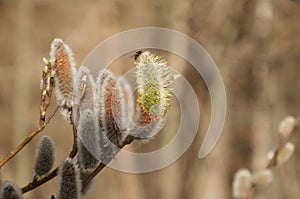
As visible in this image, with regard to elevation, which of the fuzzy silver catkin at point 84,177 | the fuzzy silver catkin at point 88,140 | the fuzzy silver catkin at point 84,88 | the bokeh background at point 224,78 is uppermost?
the bokeh background at point 224,78

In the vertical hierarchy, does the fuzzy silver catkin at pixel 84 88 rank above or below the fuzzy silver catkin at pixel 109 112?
above

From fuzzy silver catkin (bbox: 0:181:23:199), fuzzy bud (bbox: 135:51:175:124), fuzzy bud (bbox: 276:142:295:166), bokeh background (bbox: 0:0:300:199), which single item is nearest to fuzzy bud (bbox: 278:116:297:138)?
fuzzy bud (bbox: 276:142:295:166)

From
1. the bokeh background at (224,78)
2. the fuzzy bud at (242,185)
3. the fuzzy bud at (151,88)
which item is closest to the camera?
the fuzzy bud at (151,88)

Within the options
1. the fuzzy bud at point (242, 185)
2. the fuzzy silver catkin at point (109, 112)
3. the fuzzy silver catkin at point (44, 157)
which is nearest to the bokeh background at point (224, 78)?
the fuzzy bud at point (242, 185)

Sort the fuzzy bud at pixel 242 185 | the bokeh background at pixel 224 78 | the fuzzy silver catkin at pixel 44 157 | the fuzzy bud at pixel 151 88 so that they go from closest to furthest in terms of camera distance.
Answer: the fuzzy bud at pixel 151 88
the fuzzy silver catkin at pixel 44 157
the fuzzy bud at pixel 242 185
the bokeh background at pixel 224 78

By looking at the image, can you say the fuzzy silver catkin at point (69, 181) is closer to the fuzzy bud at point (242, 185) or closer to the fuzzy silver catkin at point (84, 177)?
the fuzzy silver catkin at point (84, 177)

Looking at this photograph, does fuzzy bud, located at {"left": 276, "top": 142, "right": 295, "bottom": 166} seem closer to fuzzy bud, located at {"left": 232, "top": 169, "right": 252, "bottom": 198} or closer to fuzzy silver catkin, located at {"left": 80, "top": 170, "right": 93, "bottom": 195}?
fuzzy bud, located at {"left": 232, "top": 169, "right": 252, "bottom": 198}

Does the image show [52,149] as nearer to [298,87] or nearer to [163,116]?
[163,116]
